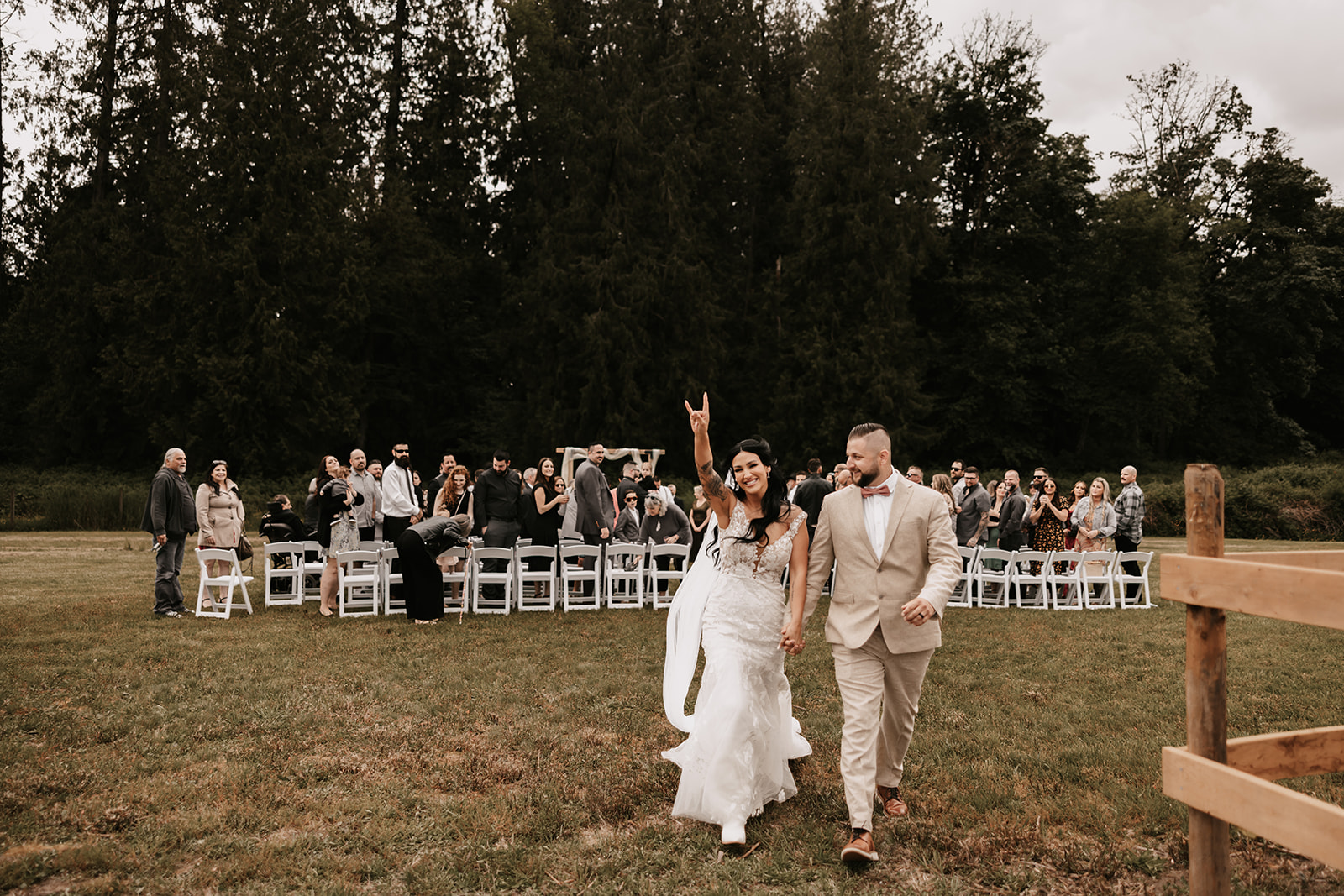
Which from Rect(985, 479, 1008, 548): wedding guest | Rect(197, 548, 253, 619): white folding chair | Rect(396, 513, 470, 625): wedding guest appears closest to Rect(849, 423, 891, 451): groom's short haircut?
Rect(396, 513, 470, 625): wedding guest

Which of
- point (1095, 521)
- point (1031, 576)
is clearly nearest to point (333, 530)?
point (1031, 576)

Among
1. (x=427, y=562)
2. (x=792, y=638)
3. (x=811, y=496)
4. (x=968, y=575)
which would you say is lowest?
(x=968, y=575)

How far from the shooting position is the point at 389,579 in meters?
11.1

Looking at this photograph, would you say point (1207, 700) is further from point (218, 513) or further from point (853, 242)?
point (853, 242)

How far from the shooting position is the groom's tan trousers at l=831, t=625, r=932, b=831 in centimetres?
417

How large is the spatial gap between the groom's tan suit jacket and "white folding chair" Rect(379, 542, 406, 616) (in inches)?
285

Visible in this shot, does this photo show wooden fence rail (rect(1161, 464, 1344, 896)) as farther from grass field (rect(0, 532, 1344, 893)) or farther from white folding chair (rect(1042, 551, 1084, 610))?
white folding chair (rect(1042, 551, 1084, 610))

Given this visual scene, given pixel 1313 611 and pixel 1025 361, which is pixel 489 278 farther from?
pixel 1313 611

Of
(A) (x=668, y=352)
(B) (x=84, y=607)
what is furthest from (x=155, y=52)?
(B) (x=84, y=607)

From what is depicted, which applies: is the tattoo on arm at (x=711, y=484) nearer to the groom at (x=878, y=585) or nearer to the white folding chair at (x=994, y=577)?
the groom at (x=878, y=585)

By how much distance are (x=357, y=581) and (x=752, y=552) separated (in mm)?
7304

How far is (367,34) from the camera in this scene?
36844 millimetres

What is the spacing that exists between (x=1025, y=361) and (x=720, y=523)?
35.3 m

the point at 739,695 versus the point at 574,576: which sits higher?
the point at 739,695
